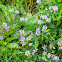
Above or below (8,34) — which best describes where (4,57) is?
below

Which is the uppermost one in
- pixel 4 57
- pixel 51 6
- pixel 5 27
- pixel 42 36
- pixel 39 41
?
pixel 51 6

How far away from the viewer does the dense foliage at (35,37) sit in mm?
2092

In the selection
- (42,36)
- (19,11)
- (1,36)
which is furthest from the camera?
(19,11)

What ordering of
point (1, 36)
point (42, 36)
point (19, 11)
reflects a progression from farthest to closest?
point (19, 11) → point (1, 36) → point (42, 36)

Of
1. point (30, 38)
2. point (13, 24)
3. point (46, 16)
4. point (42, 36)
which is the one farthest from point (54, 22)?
point (13, 24)

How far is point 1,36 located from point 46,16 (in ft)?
3.27

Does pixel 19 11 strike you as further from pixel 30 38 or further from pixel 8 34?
pixel 30 38

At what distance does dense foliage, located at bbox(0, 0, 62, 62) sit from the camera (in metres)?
2.09

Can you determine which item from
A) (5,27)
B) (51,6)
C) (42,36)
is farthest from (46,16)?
(5,27)

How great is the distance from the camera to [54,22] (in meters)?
2.28

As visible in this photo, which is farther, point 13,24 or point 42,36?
point 13,24

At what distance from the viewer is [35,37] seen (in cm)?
204

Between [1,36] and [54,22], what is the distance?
114 cm

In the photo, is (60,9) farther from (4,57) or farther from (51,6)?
(4,57)
